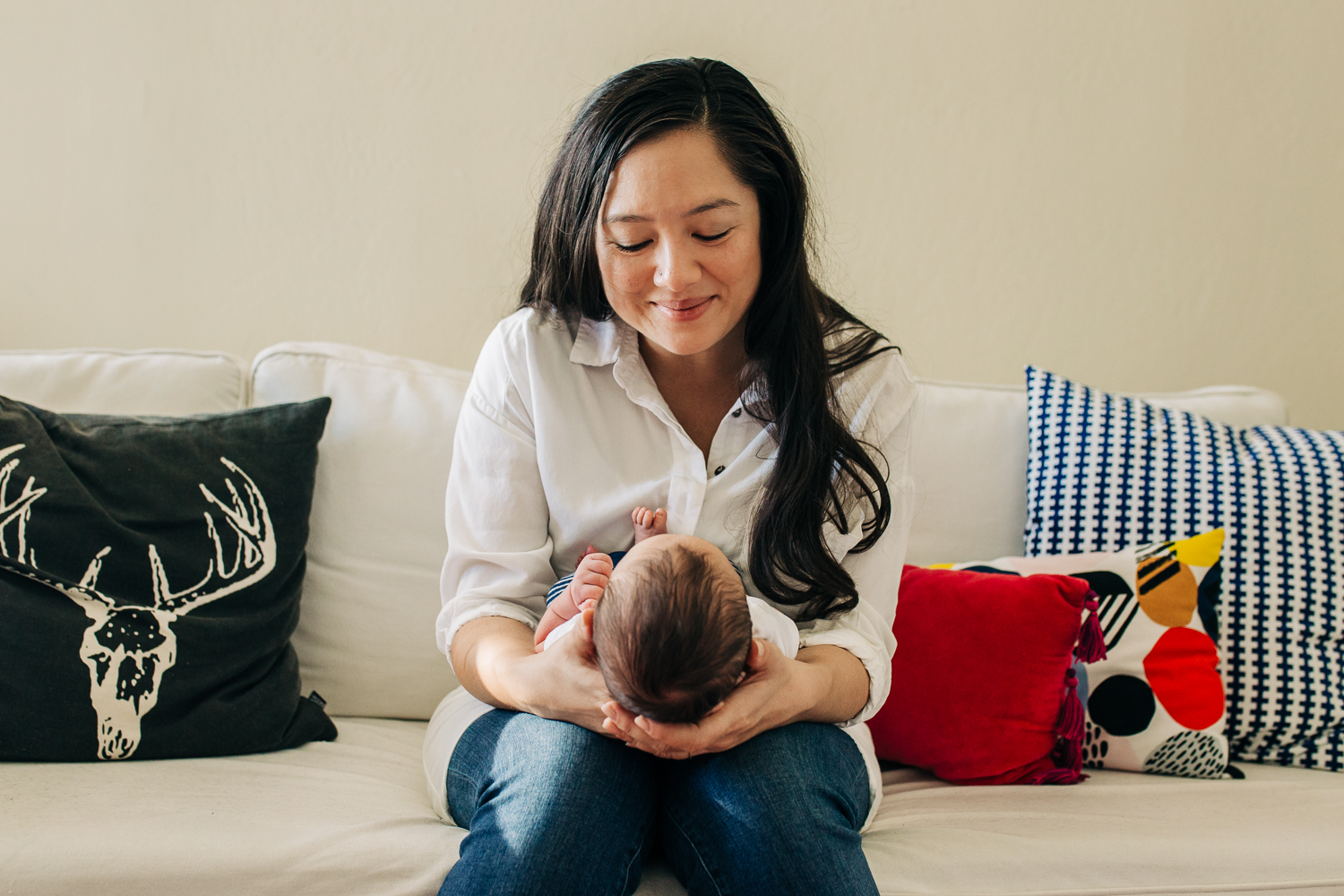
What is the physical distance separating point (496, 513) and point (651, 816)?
0.44 meters

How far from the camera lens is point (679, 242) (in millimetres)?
1092

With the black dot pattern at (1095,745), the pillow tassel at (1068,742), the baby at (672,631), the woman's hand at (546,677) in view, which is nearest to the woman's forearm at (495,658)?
the woman's hand at (546,677)

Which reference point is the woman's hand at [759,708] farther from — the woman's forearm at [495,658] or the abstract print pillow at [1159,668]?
the abstract print pillow at [1159,668]

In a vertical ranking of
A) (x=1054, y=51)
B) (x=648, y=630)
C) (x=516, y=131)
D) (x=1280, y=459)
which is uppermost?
(x=1054, y=51)

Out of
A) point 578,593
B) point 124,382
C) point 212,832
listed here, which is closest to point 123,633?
point 212,832

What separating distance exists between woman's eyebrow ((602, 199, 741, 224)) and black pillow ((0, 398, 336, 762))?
2.11 ft

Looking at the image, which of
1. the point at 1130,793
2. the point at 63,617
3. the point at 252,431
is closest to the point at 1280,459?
the point at 1130,793

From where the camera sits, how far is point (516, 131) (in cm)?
193

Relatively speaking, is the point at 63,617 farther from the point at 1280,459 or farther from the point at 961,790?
the point at 1280,459

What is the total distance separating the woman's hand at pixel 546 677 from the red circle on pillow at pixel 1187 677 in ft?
3.05

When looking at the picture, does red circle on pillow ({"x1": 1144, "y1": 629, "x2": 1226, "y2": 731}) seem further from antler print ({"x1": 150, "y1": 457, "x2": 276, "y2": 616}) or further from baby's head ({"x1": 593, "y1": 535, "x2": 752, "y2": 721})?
antler print ({"x1": 150, "y1": 457, "x2": 276, "y2": 616})

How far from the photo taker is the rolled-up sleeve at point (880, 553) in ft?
3.78

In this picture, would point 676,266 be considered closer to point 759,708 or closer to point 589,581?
point 589,581

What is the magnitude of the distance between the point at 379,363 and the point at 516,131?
0.63 m
